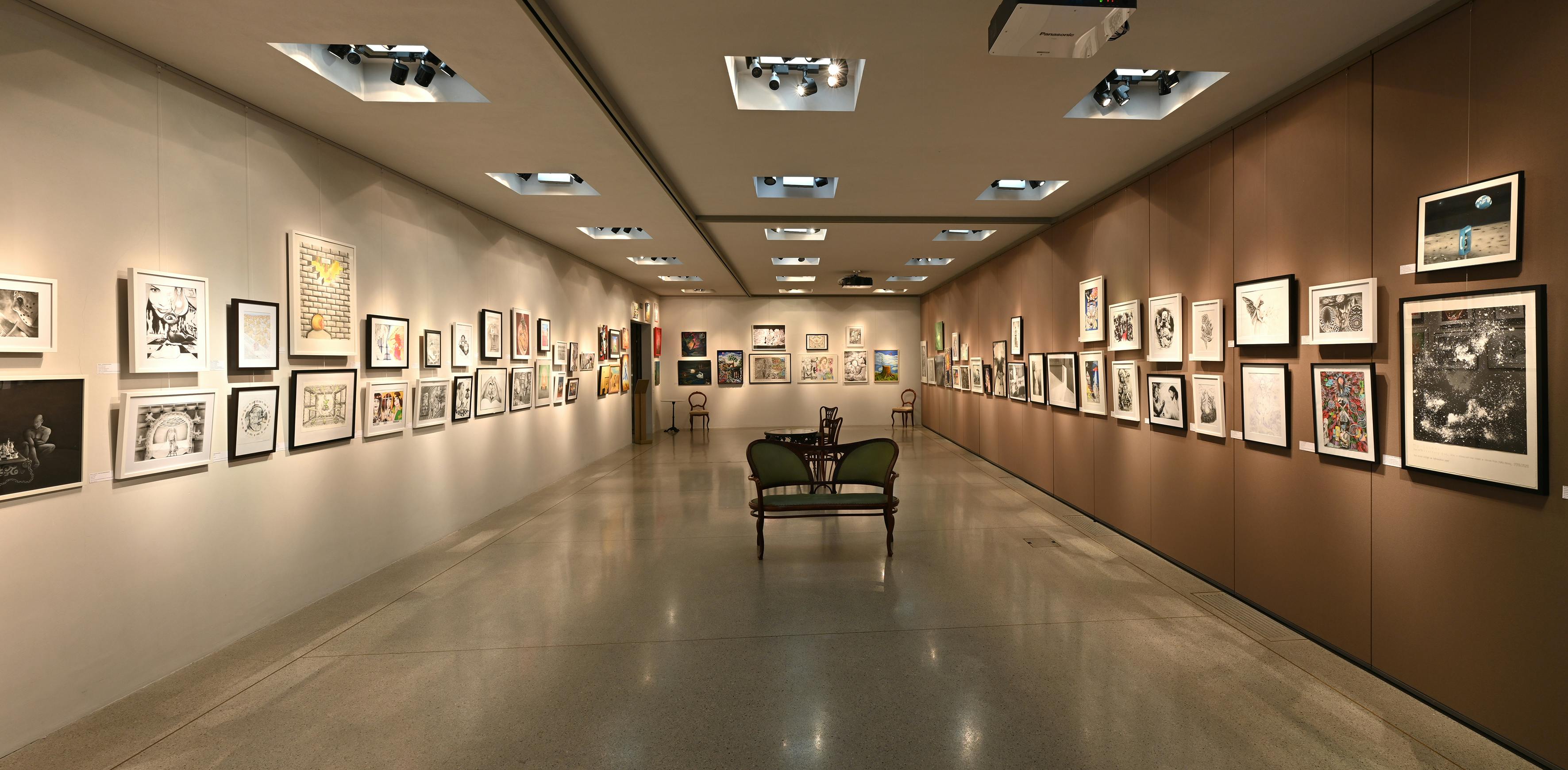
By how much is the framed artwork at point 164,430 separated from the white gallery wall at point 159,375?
62mm

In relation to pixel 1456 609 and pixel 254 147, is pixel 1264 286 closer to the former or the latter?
pixel 1456 609

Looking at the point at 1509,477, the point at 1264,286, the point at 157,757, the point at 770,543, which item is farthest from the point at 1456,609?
the point at 157,757

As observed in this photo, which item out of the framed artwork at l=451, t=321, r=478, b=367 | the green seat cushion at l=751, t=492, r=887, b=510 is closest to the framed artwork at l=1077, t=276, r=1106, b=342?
the green seat cushion at l=751, t=492, r=887, b=510

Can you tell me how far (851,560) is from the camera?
5.50 meters

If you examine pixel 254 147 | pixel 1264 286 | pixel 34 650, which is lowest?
pixel 34 650

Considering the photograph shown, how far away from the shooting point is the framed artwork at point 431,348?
5922 millimetres

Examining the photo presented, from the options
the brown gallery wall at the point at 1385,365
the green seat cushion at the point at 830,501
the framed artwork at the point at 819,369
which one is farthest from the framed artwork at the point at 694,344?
the brown gallery wall at the point at 1385,365

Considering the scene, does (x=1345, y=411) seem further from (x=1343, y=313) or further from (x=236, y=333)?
(x=236, y=333)

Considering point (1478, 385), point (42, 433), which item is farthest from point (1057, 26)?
point (42, 433)

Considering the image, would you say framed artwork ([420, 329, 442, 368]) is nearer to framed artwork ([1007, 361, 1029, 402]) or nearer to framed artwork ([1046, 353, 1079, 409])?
framed artwork ([1046, 353, 1079, 409])

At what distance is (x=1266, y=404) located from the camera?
4.17 meters

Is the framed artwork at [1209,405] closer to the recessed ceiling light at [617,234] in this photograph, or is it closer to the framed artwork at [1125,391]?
the framed artwork at [1125,391]

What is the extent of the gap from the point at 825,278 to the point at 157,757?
11.8 metres

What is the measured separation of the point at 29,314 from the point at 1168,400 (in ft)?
24.3
